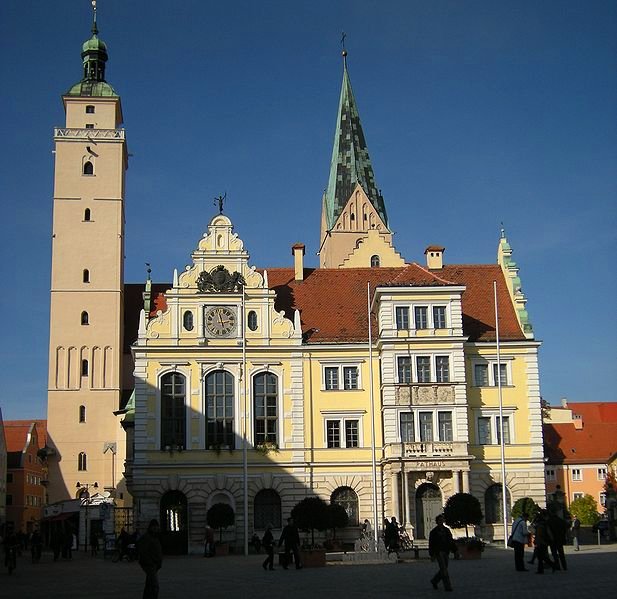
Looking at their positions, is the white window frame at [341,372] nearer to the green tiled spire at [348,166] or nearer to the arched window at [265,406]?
the arched window at [265,406]

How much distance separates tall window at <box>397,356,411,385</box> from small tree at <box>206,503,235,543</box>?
11.0 metres

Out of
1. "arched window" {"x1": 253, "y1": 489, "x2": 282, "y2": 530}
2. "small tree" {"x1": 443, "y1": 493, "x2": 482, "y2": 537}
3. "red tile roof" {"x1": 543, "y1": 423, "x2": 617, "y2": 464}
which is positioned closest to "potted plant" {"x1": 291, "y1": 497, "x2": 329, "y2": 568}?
"arched window" {"x1": 253, "y1": 489, "x2": 282, "y2": 530}

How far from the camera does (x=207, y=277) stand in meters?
54.4

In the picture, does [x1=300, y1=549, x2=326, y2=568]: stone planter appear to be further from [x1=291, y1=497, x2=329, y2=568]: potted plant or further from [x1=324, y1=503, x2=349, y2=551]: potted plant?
[x1=324, y1=503, x2=349, y2=551]: potted plant

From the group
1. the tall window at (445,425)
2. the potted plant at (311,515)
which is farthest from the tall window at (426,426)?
the potted plant at (311,515)

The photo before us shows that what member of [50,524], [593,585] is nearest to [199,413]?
[50,524]

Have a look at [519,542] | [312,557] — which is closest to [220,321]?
[312,557]

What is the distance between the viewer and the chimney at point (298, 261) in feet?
196

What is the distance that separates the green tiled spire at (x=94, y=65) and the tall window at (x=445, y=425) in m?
38.8

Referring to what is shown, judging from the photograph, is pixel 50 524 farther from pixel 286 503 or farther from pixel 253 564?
pixel 253 564

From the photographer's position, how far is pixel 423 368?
174 ft

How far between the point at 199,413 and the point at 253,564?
52.8 ft

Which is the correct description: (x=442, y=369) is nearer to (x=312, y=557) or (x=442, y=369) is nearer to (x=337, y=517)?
(x=337, y=517)

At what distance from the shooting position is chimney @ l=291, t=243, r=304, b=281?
196 ft
